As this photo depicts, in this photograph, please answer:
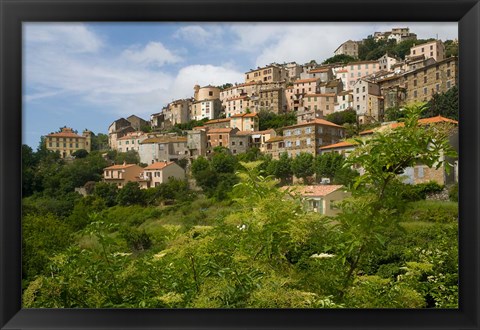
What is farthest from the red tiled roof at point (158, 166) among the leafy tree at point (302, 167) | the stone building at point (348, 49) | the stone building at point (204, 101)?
the stone building at point (348, 49)

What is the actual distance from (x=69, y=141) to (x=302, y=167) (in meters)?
0.89

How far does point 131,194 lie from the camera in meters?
1.70

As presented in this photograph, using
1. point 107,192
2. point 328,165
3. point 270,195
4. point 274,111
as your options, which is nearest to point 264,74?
point 274,111

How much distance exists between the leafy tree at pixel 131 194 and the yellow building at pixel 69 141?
21 centimetres

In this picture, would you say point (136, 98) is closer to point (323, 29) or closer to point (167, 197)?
point (167, 197)

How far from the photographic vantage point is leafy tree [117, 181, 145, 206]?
169 cm

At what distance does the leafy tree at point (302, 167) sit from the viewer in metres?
1.63

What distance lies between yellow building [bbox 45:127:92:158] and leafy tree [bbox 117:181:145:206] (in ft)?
0.67

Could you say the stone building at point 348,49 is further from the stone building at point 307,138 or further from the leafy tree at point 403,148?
the leafy tree at point 403,148

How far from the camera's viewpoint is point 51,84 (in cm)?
159

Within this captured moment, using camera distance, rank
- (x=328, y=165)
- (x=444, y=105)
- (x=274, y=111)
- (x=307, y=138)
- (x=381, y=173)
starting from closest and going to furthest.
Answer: (x=381, y=173) → (x=444, y=105) → (x=328, y=165) → (x=307, y=138) → (x=274, y=111)
